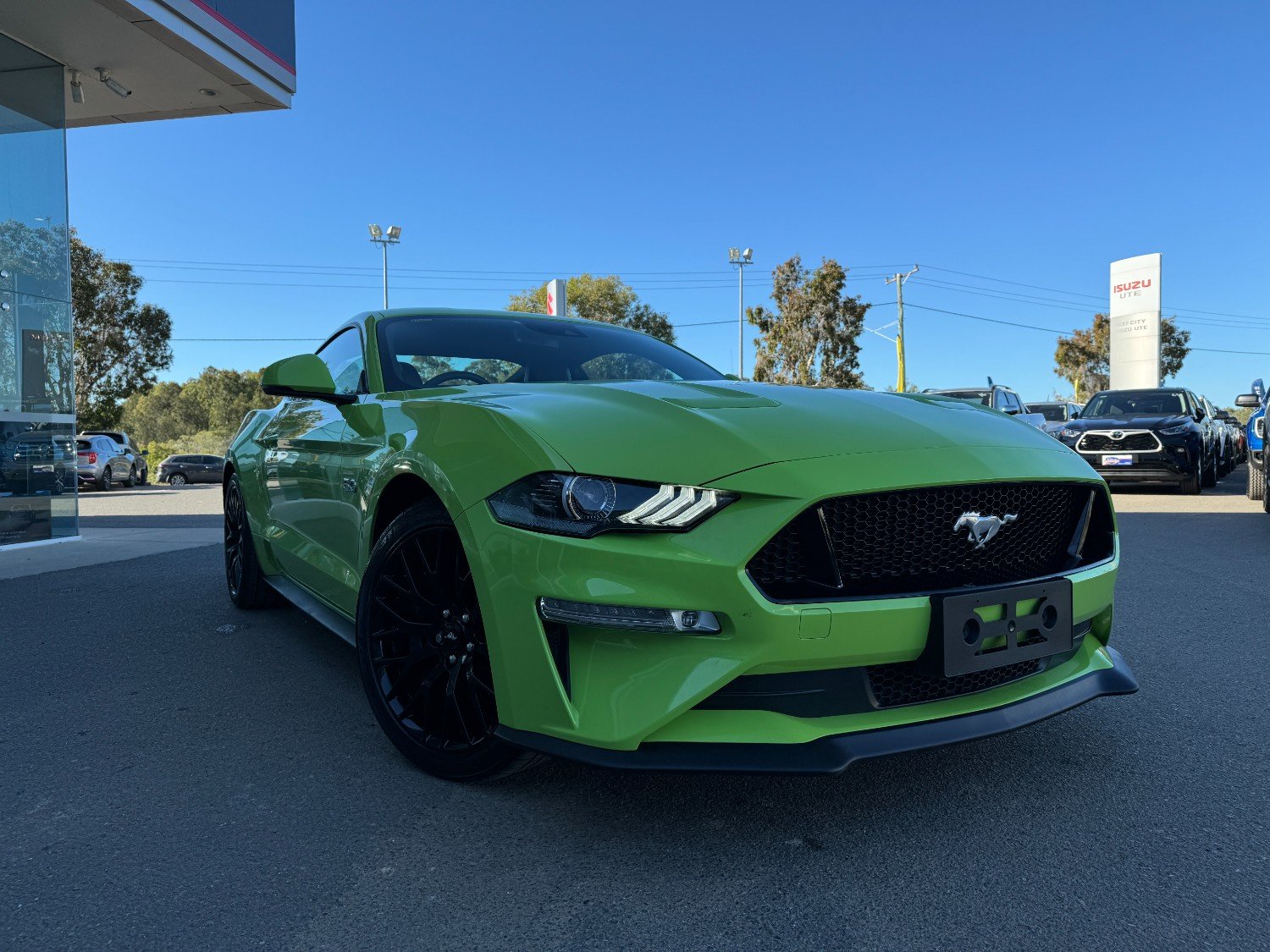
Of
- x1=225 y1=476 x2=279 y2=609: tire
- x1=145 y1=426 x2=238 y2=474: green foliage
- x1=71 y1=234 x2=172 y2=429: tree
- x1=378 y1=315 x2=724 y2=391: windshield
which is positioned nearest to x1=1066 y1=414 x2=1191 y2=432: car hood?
x1=378 y1=315 x2=724 y2=391: windshield

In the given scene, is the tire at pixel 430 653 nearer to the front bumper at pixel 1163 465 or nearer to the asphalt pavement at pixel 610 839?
the asphalt pavement at pixel 610 839

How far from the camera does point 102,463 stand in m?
22.6

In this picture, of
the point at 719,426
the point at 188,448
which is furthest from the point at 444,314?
the point at 188,448

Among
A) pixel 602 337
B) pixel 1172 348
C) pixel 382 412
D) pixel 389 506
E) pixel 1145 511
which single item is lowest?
pixel 1145 511

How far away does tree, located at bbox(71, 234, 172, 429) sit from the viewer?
1177 inches

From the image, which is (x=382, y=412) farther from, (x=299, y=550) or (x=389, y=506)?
(x=299, y=550)

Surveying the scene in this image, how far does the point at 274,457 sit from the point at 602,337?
5.21ft

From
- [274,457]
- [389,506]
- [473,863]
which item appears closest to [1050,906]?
[473,863]

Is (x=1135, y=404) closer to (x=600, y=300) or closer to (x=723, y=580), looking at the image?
(x=723, y=580)

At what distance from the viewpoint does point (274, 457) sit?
404 cm

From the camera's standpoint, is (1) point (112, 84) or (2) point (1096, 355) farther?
(2) point (1096, 355)

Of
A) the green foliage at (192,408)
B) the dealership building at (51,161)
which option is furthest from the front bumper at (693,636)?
the green foliage at (192,408)

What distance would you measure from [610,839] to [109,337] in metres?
34.6

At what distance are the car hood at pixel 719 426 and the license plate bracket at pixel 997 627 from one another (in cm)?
39
